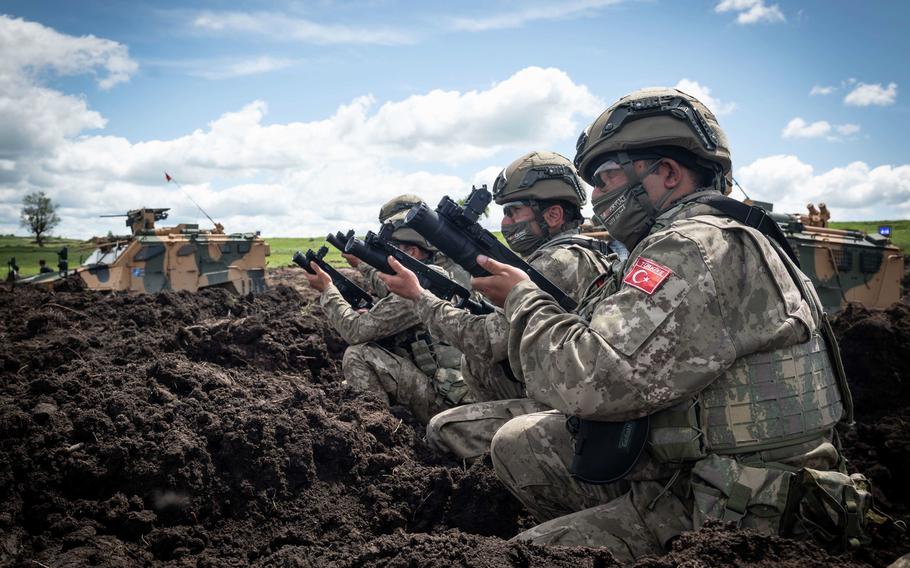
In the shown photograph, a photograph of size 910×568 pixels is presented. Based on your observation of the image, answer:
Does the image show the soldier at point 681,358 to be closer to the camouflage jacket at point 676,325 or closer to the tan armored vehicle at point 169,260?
the camouflage jacket at point 676,325

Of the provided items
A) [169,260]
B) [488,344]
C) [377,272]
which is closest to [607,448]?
[488,344]

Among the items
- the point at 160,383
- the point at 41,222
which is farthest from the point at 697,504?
the point at 41,222

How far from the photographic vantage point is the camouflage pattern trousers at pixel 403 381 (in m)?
6.38

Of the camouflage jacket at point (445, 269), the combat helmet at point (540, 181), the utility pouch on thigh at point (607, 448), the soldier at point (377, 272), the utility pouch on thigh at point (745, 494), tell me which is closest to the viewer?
the utility pouch on thigh at point (745, 494)

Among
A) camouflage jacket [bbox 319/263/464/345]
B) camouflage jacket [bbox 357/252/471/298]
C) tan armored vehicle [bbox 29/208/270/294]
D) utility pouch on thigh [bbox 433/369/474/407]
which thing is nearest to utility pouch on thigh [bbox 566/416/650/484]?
utility pouch on thigh [bbox 433/369/474/407]

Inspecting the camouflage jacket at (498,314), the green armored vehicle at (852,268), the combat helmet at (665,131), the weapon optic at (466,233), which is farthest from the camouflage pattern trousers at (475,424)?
the green armored vehicle at (852,268)

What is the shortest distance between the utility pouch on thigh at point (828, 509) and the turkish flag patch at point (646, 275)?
91 cm

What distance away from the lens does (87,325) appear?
9953mm

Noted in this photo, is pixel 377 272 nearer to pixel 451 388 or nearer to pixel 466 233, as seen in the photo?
pixel 451 388

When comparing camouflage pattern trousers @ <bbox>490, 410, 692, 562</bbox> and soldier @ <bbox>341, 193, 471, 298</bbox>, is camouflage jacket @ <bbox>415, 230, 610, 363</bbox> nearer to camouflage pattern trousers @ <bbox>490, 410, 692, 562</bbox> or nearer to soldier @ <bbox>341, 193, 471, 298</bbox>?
camouflage pattern trousers @ <bbox>490, 410, 692, 562</bbox>

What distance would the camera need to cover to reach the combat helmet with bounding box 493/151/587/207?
5309mm

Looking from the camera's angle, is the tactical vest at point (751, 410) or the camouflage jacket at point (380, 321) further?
the camouflage jacket at point (380, 321)

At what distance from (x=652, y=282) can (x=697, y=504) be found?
Result: 940 mm

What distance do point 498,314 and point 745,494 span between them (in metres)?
2.32
